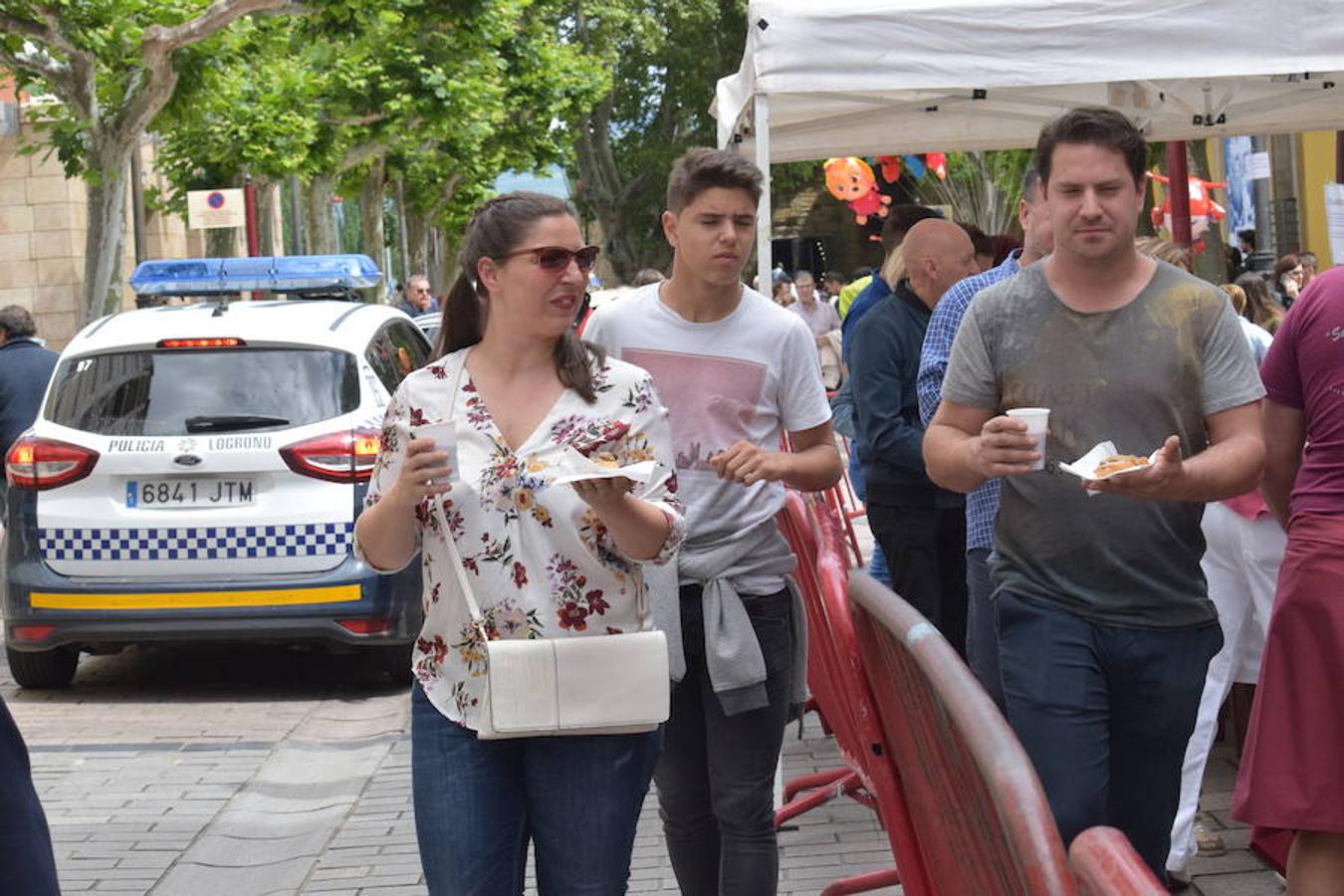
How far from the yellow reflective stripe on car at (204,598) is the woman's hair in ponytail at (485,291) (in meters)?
4.82

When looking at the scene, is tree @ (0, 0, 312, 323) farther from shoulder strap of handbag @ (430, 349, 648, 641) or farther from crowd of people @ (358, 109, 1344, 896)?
shoulder strap of handbag @ (430, 349, 648, 641)

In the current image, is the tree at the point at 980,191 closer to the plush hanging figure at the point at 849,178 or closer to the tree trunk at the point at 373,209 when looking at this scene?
the tree trunk at the point at 373,209

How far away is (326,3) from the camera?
1734 cm

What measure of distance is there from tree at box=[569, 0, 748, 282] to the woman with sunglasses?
4266 cm

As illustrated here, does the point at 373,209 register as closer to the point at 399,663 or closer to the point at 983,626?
the point at 399,663

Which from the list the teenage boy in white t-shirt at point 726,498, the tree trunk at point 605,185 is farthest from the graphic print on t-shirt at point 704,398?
the tree trunk at point 605,185

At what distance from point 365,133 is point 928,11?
27.9 meters

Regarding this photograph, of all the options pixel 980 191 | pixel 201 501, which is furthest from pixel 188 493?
pixel 980 191

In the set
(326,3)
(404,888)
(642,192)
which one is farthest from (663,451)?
(642,192)

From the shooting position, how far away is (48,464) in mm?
8500

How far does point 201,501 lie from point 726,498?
4.68m

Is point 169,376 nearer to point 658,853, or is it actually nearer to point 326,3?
point 658,853

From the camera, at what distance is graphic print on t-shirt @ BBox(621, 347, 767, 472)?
14.0ft

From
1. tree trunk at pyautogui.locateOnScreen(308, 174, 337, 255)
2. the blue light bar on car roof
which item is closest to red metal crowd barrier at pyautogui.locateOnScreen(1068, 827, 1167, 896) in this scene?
the blue light bar on car roof
